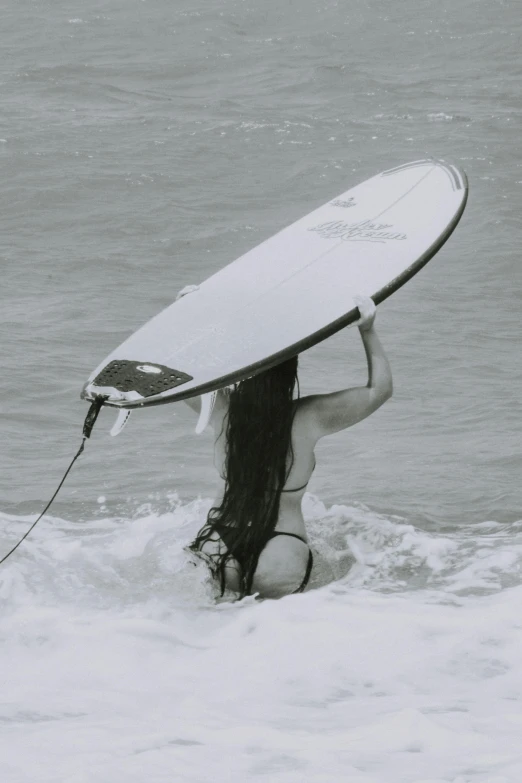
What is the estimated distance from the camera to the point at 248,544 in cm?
398

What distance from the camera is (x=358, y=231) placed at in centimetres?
530

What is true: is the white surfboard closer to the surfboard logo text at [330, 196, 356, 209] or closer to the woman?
the surfboard logo text at [330, 196, 356, 209]

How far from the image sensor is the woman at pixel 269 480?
398 cm

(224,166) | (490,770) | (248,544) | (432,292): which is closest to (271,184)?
(224,166)

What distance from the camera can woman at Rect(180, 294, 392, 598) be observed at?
3980mm

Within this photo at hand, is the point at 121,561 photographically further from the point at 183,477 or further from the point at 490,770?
the point at 490,770

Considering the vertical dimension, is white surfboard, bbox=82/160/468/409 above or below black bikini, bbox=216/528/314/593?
above

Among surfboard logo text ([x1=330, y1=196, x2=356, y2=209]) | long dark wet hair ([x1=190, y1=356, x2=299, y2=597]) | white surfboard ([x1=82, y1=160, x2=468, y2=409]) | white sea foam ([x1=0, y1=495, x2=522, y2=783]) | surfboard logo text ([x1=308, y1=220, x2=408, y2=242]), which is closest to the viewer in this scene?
white sea foam ([x1=0, y1=495, x2=522, y2=783])

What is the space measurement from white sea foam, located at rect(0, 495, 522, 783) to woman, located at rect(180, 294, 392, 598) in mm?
107

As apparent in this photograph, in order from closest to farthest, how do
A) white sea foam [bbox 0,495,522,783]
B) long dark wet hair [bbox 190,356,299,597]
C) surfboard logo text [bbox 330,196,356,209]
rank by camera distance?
white sea foam [bbox 0,495,522,783], long dark wet hair [bbox 190,356,299,597], surfboard logo text [bbox 330,196,356,209]

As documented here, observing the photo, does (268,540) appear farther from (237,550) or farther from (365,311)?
(365,311)

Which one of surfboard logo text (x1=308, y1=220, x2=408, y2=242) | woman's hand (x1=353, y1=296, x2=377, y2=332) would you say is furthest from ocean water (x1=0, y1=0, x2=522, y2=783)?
surfboard logo text (x1=308, y1=220, x2=408, y2=242)

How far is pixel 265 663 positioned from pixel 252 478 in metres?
0.71

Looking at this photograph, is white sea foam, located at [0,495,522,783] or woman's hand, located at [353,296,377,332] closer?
white sea foam, located at [0,495,522,783]
